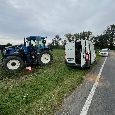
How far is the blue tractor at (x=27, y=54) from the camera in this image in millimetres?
6536

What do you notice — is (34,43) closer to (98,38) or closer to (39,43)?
(39,43)

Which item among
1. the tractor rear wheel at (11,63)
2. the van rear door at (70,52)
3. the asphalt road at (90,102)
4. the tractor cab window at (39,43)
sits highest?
the tractor cab window at (39,43)

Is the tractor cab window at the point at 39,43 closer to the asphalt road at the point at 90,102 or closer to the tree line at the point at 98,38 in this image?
the asphalt road at the point at 90,102

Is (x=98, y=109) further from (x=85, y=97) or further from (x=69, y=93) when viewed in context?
(x=69, y=93)

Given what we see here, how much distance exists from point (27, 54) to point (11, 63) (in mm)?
1524

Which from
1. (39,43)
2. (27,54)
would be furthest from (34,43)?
(27,54)

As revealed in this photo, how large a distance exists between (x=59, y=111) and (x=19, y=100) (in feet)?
5.24

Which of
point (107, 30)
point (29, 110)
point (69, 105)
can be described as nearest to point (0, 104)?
point (29, 110)

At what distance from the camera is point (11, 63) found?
257 inches

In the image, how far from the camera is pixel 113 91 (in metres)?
3.66

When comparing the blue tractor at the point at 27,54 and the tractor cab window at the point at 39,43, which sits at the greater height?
the tractor cab window at the point at 39,43

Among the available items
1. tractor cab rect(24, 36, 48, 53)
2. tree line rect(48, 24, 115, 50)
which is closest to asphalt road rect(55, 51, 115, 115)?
tractor cab rect(24, 36, 48, 53)

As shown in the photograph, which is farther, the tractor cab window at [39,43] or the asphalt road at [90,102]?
the tractor cab window at [39,43]

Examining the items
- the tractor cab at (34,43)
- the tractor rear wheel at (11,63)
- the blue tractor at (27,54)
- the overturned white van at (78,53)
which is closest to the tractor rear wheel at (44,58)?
the blue tractor at (27,54)
